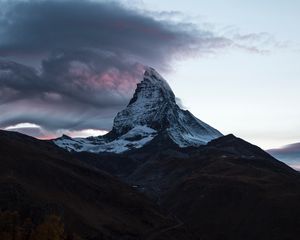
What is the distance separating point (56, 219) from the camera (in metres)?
147

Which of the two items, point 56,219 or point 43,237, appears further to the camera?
point 56,219

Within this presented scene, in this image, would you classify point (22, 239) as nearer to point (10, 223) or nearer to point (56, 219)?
point (10, 223)

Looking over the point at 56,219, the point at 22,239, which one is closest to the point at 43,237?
the point at 22,239

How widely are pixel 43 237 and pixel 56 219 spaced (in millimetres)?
18024

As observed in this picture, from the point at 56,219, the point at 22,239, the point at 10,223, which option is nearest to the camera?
the point at 22,239

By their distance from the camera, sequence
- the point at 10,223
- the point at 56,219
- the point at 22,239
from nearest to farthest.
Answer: the point at 22,239, the point at 10,223, the point at 56,219

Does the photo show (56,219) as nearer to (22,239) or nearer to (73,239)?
(73,239)

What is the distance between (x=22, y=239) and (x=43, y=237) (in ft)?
15.6

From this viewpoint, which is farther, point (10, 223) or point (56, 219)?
point (56, 219)

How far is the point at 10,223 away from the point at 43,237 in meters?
11.7

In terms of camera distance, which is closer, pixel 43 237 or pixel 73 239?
pixel 43 237

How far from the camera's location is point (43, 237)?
422 feet

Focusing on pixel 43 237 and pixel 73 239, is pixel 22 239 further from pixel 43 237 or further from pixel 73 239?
pixel 73 239

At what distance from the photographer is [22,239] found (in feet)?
415
